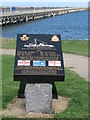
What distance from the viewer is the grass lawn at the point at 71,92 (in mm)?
7730

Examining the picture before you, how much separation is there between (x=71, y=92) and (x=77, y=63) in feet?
19.5

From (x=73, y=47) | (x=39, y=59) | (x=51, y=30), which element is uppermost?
(x=39, y=59)

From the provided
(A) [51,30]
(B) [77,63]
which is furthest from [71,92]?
(A) [51,30]

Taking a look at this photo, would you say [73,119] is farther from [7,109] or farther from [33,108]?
[7,109]

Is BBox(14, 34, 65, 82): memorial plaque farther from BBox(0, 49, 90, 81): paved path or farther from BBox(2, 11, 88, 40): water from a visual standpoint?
BBox(2, 11, 88, 40): water

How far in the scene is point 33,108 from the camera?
766 centimetres

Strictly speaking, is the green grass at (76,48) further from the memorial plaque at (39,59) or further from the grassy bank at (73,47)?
the memorial plaque at (39,59)

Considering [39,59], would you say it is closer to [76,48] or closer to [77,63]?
[77,63]

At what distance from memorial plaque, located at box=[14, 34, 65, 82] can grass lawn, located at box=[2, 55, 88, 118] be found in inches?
37.0

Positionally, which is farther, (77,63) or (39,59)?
(77,63)

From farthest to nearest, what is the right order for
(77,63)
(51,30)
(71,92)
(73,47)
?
1. (51,30)
2. (73,47)
3. (77,63)
4. (71,92)

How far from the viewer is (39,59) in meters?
7.86

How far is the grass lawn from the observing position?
773 cm

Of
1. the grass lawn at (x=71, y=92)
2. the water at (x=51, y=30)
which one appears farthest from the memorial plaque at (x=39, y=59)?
the water at (x=51, y=30)
